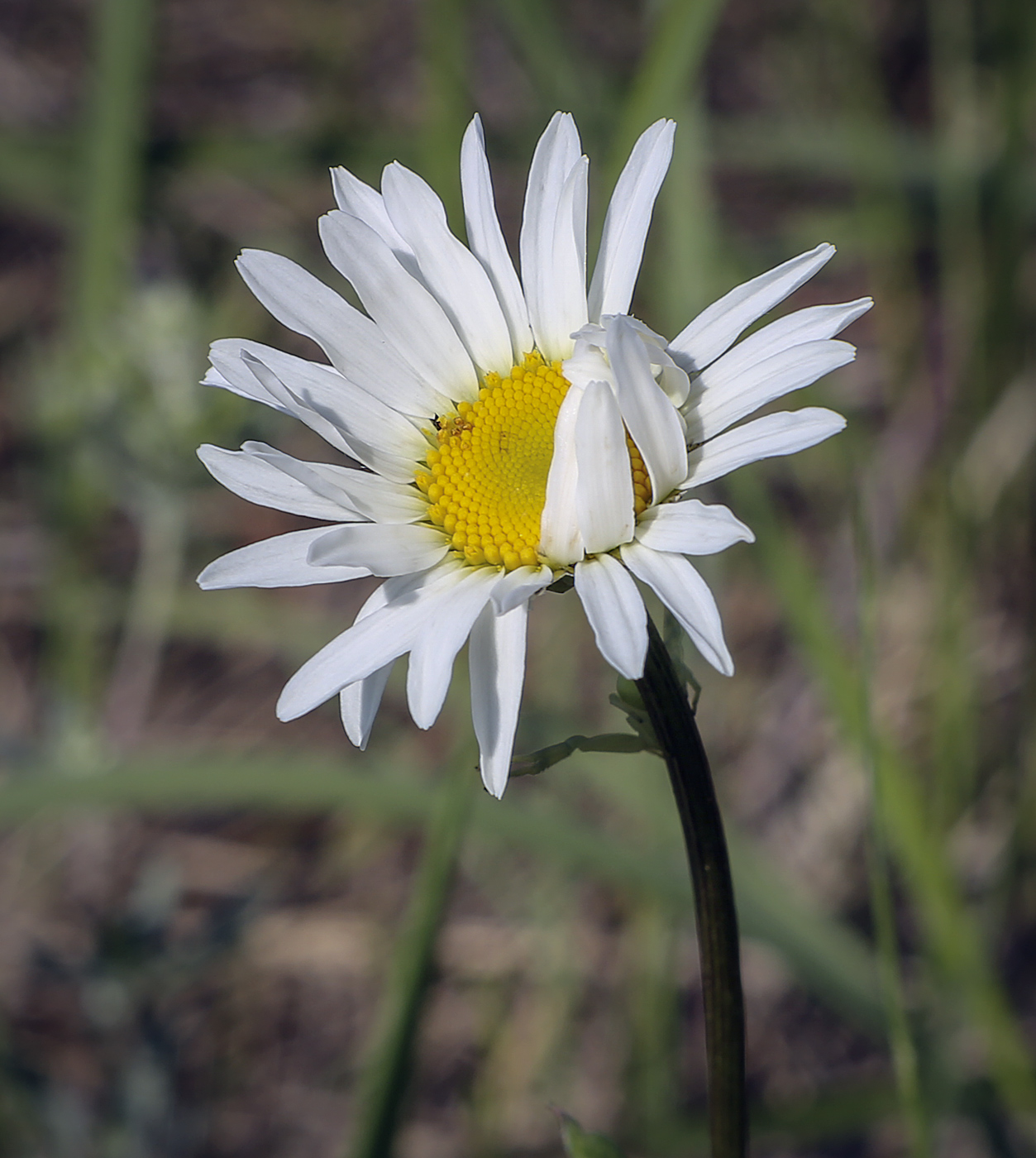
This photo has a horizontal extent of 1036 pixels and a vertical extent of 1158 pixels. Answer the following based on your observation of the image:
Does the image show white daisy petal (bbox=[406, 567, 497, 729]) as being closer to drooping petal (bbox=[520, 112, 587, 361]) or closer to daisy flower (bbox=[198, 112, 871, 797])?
daisy flower (bbox=[198, 112, 871, 797])

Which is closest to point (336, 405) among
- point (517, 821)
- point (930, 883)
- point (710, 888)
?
point (710, 888)

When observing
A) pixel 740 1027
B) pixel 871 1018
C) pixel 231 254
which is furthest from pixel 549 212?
pixel 231 254


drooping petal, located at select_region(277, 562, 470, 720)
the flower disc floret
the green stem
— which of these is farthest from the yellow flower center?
the green stem

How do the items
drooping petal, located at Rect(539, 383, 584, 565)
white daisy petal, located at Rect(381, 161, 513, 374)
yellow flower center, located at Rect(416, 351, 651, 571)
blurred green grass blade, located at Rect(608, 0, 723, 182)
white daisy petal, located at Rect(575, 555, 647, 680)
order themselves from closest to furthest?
white daisy petal, located at Rect(575, 555, 647, 680), drooping petal, located at Rect(539, 383, 584, 565), yellow flower center, located at Rect(416, 351, 651, 571), white daisy petal, located at Rect(381, 161, 513, 374), blurred green grass blade, located at Rect(608, 0, 723, 182)

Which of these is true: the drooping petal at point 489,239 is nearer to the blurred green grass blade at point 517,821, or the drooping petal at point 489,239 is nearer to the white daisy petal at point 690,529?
the white daisy petal at point 690,529

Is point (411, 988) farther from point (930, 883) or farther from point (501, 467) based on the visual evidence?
point (930, 883)

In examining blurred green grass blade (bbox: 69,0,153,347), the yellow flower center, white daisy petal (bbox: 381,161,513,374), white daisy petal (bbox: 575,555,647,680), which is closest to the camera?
white daisy petal (bbox: 575,555,647,680)
